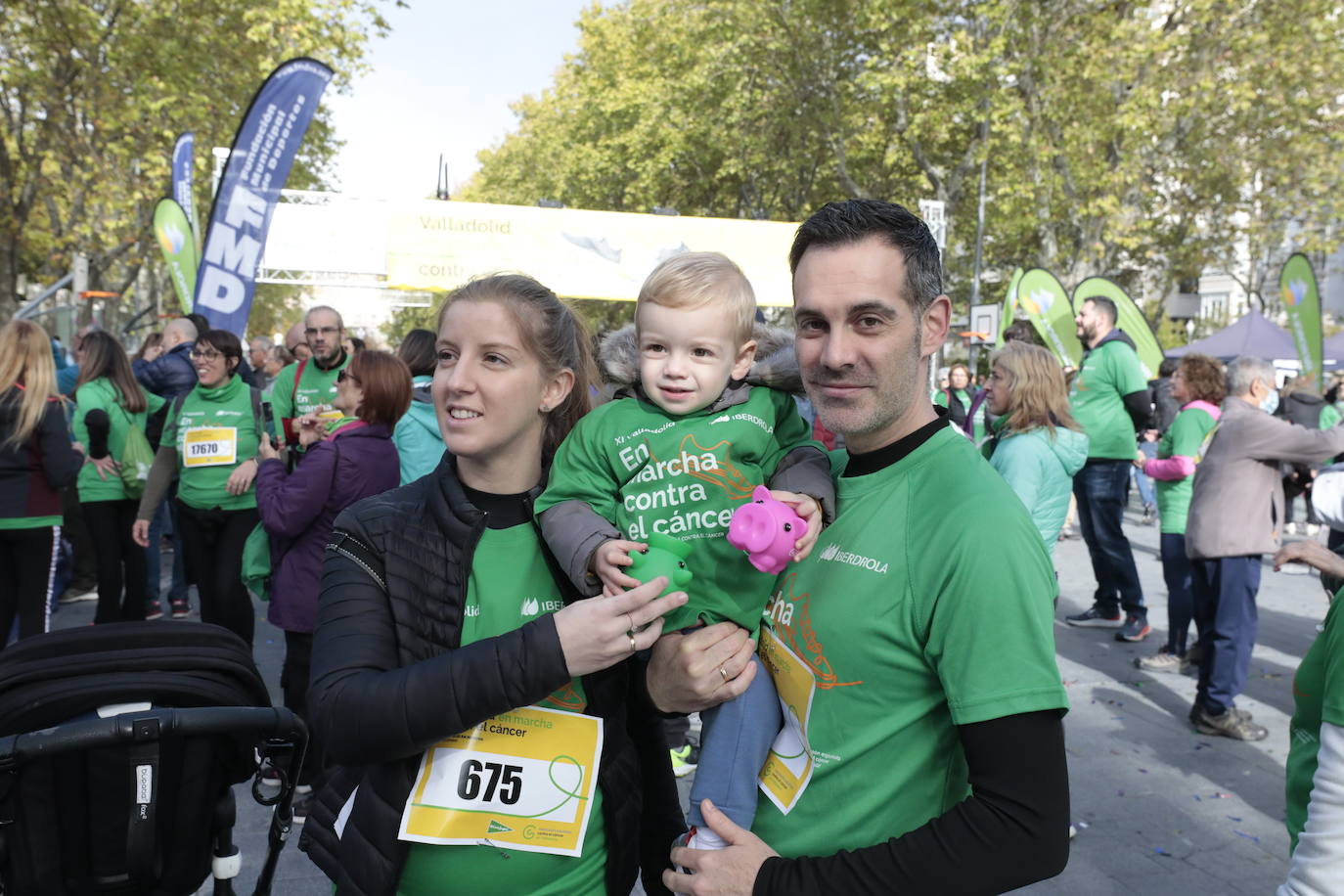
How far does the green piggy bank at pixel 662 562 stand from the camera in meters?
1.60

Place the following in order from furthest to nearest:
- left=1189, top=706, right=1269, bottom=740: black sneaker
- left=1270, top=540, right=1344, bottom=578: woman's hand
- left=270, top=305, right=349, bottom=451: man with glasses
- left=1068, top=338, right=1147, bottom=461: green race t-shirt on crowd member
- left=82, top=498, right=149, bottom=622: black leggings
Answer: left=1068, top=338, right=1147, bottom=461: green race t-shirt on crowd member < left=82, top=498, right=149, bottom=622: black leggings < left=270, top=305, right=349, bottom=451: man with glasses < left=1189, top=706, right=1269, bottom=740: black sneaker < left=1270, top=540, right=1344, bottom=578: woman's hand

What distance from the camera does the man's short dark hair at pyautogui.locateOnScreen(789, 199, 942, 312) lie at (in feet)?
5.10

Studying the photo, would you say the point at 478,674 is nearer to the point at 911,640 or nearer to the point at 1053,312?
the point at 911,640

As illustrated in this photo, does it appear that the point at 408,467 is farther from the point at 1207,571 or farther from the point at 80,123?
the point at 80,123

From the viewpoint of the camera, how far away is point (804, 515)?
1604 millimetres

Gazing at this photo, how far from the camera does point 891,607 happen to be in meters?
1.45

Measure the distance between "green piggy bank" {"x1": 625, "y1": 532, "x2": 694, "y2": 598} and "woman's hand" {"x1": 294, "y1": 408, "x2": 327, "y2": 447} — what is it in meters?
3.26

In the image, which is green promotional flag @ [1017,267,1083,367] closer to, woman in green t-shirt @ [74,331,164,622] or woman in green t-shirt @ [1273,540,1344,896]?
woman in green t-shirt @ [74,331,164,622]

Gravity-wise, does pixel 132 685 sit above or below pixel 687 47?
below

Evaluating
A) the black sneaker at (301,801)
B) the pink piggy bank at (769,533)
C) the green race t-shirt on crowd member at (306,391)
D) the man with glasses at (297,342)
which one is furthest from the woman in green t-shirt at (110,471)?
the pink piggy bank at (769,533)

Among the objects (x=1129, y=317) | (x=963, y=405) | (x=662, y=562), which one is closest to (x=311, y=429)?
(x=662, y=562)

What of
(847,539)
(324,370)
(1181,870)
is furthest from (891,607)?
(324,370)

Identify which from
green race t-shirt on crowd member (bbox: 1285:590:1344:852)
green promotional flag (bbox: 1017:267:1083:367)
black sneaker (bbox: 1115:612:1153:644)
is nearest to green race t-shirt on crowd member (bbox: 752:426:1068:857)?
green race t-shirt on crowd member (bbox: 1285:590:1344:852)

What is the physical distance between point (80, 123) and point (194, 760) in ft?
75.0
